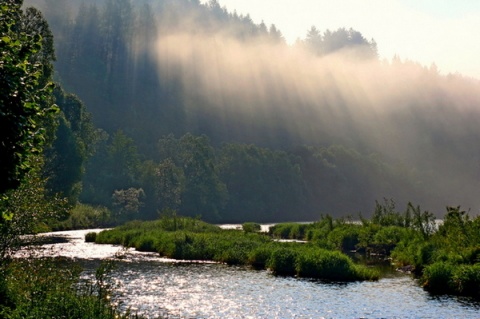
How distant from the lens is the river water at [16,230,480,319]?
119 feet

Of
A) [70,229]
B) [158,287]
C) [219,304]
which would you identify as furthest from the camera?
[70,229]

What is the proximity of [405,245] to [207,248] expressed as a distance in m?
24.0

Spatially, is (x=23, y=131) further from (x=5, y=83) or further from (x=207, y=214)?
(x=207, y=214)

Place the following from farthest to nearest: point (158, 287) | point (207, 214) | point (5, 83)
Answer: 1. point (207, 214)
2. point (158, 287)
3. point (5, 83)

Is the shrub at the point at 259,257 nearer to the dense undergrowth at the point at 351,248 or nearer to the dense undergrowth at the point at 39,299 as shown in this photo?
the dense undergrowth at the point at 351,248

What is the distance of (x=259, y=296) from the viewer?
137 ft

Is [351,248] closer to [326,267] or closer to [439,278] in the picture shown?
[326,267]

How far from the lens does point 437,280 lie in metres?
45.5

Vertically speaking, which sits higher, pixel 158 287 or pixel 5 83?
pixel 5 83

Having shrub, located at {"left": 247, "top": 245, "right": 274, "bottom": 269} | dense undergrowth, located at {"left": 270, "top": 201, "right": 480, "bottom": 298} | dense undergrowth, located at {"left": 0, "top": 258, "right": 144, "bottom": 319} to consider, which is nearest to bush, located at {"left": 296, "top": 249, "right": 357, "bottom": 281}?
shrub, located at {"left": 247, "top": 245, "right": 274, "bottom": 269}

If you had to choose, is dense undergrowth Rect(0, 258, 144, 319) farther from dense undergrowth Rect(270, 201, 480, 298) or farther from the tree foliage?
dense undergrowth Rect(270, 201, 480, 298)

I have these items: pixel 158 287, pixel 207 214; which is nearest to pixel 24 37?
pixel 158 287

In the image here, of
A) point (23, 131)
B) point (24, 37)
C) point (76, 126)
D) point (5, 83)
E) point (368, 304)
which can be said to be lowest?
point (368, 304)

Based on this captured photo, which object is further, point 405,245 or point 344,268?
point 405,245
